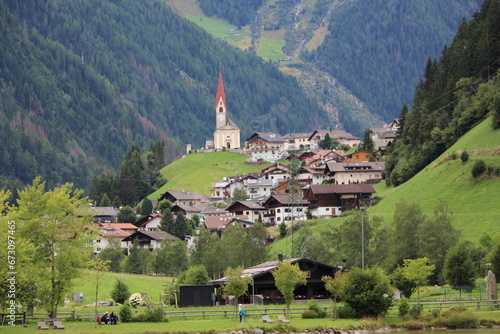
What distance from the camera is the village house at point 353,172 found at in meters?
164

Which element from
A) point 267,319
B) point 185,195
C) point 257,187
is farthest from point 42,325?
point 257,187

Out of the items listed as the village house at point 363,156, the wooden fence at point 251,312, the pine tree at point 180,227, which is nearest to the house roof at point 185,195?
the pine tree at point 180,227

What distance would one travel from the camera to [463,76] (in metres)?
140

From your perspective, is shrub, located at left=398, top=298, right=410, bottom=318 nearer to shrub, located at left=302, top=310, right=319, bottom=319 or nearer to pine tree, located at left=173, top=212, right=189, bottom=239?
shrub, located at left=302, top=310, right=319, bottom=319

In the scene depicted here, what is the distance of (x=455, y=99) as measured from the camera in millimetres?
138375

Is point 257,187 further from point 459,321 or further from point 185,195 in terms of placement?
point 459,321

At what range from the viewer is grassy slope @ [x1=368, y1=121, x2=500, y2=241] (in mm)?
96188

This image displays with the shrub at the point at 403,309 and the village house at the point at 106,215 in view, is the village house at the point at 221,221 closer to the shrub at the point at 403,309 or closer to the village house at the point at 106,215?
the village house at the point at 106,215

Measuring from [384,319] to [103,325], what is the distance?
19360mm

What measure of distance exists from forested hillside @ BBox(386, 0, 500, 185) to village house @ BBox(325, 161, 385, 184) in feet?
39.6

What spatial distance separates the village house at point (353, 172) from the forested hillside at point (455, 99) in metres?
12.1

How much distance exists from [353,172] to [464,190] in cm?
6013

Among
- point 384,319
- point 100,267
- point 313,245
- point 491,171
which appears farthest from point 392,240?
point 100,267

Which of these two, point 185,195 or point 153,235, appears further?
point 185,195
